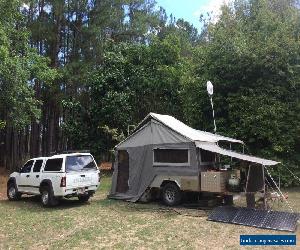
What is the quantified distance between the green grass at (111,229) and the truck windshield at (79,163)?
1402 millimetres

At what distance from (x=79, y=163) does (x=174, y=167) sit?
351 cm

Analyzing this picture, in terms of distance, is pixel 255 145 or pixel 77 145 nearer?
pixel 255 145

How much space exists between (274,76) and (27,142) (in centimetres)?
2992

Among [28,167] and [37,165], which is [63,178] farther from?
[28,167]

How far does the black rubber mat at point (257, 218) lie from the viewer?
36.5 feet

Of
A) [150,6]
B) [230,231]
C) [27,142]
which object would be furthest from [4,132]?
[230,231]

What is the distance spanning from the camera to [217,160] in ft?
51.5

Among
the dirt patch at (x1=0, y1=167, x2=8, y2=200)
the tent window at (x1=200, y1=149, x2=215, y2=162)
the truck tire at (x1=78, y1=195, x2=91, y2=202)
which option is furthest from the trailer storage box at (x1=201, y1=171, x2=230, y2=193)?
the dirt patch at (x1=0, y1=167, x2=8, y2=200)

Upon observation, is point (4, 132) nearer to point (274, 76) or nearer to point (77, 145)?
point (77, 145)

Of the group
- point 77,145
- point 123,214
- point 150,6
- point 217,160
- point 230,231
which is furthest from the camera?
point 150,6

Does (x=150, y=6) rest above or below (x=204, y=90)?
above

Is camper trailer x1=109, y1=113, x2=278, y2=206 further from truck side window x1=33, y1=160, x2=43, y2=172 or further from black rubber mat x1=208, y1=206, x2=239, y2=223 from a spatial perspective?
truck side window x1=33, y1=160, x2=43, y2=172

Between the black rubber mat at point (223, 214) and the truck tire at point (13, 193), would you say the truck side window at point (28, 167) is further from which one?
the black rubber mat at point (223, 214)

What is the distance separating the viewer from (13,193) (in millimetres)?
17297
